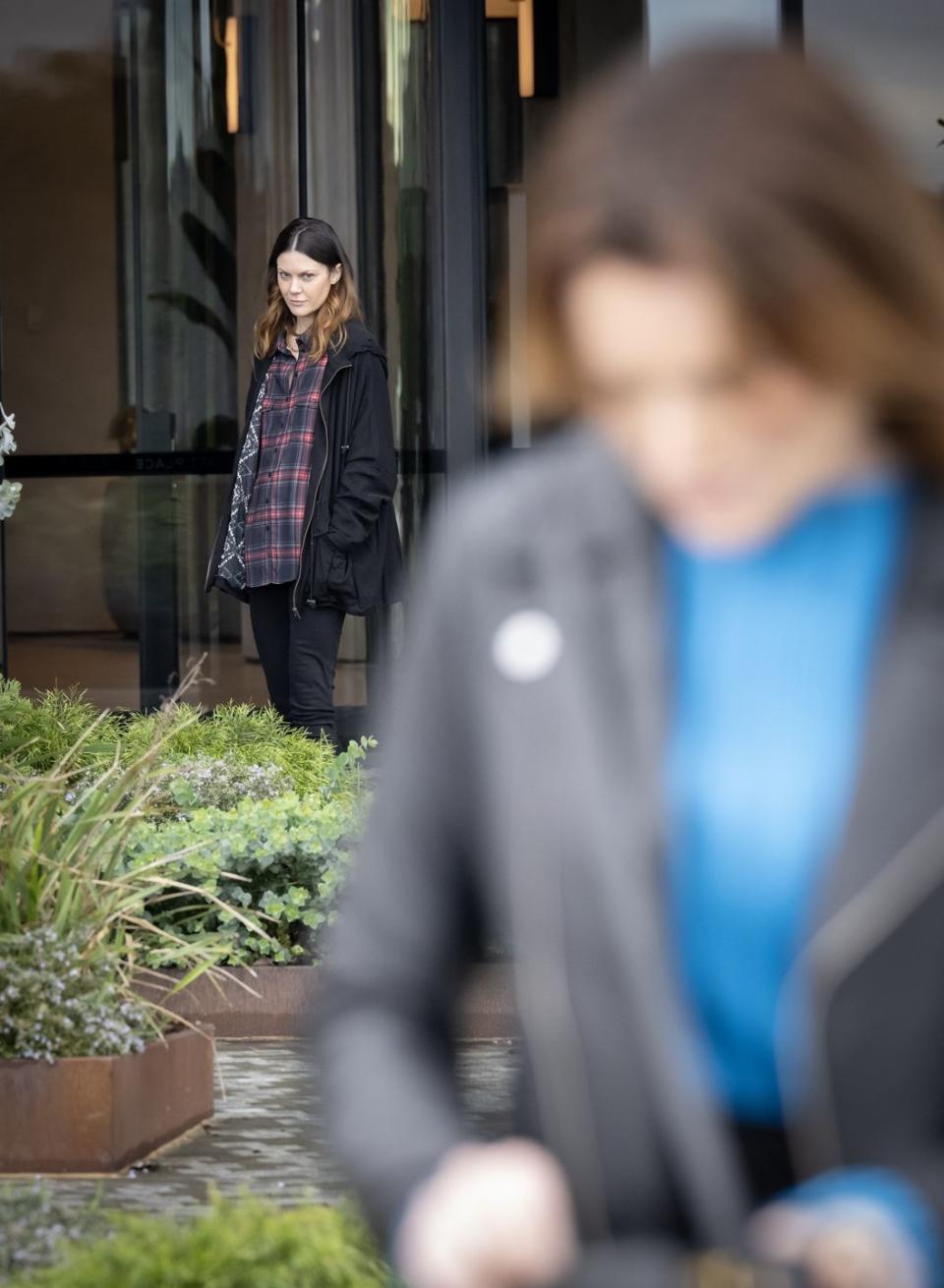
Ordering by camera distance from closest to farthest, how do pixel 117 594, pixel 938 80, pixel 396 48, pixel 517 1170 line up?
1. pixel 517 1170
2. pixel 396 48
3. pixel 938 80
4. pixel 117 594

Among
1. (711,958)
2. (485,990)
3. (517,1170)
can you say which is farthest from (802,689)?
(485,990)

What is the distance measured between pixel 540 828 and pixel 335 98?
940 centimetres

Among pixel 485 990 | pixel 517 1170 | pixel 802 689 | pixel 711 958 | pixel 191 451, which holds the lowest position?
pixel 485 990

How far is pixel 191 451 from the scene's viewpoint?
10820 millimetres

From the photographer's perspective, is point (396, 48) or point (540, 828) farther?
point (396, 48)

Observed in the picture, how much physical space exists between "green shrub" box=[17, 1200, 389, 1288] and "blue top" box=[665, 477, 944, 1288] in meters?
1.34

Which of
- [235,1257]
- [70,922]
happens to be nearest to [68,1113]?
[70,922]

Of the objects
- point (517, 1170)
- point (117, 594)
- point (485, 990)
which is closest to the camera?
point (517, 1170)

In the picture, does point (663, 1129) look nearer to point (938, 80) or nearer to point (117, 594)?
point (938, 80)

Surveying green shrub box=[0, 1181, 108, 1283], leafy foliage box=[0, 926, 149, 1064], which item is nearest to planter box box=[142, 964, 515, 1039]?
leafy foliage box=[0, 926, 149, 1064]

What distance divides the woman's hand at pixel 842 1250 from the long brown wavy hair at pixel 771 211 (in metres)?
0.46

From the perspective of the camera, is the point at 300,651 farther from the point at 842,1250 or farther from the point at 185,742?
the point at 842,1250

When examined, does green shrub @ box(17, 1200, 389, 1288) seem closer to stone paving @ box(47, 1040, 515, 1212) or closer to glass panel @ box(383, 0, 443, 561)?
stone paving @ box(47, 1040, 515, 1212)

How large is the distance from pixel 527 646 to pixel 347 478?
235 inches
